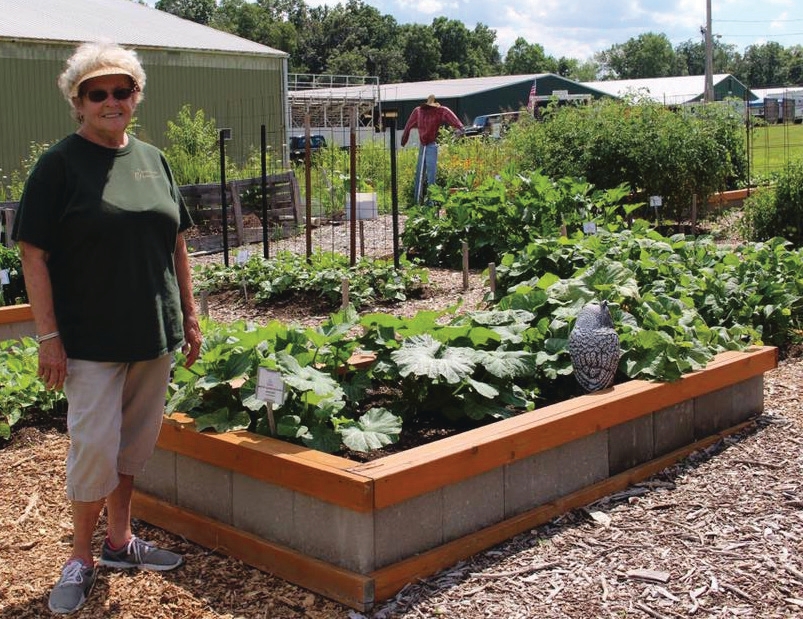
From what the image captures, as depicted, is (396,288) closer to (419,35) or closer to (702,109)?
(702,109)

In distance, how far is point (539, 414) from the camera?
4.27 metres

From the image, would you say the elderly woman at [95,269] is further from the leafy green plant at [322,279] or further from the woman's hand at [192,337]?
the leafy green plant at [322,279]

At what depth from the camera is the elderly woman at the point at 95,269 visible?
332cm

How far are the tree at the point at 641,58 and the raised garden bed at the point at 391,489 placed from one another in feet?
493

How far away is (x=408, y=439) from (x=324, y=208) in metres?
11.8

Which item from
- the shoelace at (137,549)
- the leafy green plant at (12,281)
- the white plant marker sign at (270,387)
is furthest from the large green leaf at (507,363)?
the leafy green plant at (12,281)

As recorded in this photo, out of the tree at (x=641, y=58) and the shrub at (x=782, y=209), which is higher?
the tree at (x=641, y=58)

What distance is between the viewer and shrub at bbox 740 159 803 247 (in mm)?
10609

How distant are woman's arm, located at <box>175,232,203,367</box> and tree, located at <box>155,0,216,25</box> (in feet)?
401

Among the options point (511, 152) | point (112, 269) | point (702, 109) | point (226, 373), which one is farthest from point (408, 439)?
point (511, 152)

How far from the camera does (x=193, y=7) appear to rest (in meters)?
121

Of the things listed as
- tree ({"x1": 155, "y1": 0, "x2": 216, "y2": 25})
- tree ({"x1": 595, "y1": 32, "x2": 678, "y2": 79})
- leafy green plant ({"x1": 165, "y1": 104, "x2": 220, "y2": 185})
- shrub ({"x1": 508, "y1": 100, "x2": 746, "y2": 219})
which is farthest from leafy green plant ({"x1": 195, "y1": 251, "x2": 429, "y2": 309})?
tree ({"x1": 595, "y1": 32, "x2": 678, "y2": 79})

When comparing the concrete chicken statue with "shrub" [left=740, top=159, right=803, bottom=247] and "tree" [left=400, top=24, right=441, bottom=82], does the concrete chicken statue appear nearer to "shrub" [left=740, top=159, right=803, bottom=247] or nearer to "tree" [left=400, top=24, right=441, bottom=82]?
"shrub" [left=740, top=159, right=803, bottom=247]

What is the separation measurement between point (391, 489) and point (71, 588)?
1.08m
